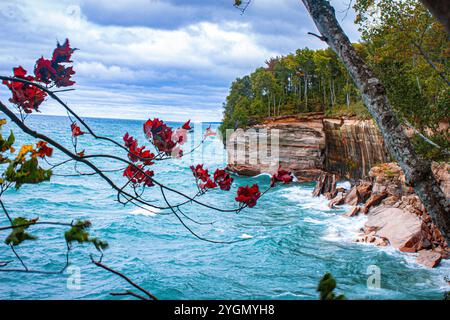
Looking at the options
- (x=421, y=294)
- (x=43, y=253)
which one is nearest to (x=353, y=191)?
(x=421, y=294)

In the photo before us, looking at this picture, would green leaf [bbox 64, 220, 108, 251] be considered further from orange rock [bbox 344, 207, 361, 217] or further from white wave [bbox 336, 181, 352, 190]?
white wave [bbox 336, 181, 352, 190]

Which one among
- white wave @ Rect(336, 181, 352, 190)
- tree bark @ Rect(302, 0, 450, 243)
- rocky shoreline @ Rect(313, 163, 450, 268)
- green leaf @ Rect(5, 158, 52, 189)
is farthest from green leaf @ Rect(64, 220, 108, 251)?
white wave @ Rect(336, 181, 352, 190)

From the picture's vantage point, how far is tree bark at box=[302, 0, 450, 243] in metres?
2.48

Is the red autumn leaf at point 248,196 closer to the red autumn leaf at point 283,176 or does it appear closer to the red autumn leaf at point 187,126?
the red autumn leaf at point 283,176

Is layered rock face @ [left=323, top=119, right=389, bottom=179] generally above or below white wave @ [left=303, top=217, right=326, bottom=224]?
above

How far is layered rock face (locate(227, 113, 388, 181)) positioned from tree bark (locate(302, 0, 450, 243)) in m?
20.9

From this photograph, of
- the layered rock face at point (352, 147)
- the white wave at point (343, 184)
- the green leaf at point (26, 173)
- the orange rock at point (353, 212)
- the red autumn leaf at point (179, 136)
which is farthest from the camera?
the white wave at point (343, 184)

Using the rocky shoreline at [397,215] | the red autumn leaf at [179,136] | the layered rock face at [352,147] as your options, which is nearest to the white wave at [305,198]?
the rocky shoreline at [397,215]

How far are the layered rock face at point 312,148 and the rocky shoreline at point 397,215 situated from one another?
393 cm

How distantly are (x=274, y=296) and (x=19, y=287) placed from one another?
22.1 ft

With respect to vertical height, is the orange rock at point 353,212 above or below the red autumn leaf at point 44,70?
below

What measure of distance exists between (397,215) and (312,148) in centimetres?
1334

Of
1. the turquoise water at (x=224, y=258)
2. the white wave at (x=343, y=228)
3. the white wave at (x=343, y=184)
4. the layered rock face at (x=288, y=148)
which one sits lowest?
the turquoise water at (x=224, y=258)

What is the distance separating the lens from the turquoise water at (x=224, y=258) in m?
9.61
